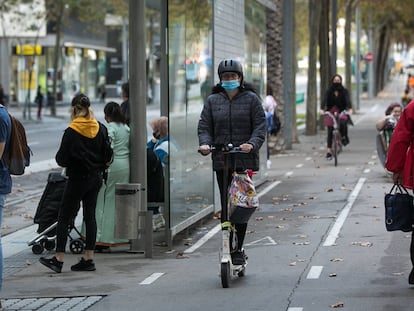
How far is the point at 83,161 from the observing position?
10.3m

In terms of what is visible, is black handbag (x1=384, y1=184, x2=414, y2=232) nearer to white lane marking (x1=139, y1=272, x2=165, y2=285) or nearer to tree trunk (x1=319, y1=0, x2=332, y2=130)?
white lane marking (x1=139, y1=272, x2=165, y2=285)

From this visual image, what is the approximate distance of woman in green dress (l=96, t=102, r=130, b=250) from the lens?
1185 centimetres

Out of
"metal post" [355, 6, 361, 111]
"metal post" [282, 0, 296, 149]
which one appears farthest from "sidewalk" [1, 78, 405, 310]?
"metal post" [355, 6, 361, 111]

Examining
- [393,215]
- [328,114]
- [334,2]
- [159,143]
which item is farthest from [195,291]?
[334,2]

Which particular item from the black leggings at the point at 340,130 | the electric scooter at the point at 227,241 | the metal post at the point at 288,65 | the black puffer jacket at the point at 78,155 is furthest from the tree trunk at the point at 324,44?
the electric scooter at the point at 227,241

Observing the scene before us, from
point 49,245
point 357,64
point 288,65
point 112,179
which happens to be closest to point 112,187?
point 112,179

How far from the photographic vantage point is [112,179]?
39.1 ft

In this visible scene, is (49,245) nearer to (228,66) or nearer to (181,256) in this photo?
(181,256)

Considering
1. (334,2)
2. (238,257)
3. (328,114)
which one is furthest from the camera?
(334,2)

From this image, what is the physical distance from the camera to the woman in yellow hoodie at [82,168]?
1036cm

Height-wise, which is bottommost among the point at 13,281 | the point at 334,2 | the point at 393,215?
the point at 13,281

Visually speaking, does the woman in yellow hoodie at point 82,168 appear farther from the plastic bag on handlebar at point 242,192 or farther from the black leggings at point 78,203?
the plastic bag on handlebar at point 242,192

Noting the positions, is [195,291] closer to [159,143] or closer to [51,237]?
[51,237]

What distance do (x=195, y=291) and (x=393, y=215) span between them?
5.80 ft
